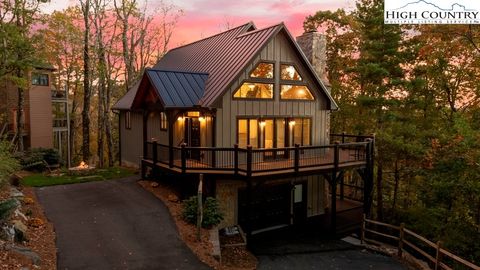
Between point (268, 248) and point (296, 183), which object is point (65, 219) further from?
point (296, 183)

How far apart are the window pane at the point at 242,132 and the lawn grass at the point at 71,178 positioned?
735 cm

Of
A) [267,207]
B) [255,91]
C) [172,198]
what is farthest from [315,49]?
[172,198]

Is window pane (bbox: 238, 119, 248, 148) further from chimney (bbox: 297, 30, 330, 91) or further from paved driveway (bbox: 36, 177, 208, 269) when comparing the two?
chimney (bbox: 297, 30, 330, 91)

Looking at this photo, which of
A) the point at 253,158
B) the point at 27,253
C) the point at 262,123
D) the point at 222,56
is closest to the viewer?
the point at 27,253

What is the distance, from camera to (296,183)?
56.3 ft

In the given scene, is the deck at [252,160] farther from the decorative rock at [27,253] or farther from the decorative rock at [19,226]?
the decorative rock at [27,253]

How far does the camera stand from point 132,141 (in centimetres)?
2111

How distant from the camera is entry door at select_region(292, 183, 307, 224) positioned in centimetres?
1744

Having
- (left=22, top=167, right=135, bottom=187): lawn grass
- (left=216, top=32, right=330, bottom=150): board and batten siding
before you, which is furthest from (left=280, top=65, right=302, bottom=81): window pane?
(left=22, top=167, right=135, bottom=187): lawn grass

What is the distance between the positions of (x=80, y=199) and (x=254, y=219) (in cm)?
758

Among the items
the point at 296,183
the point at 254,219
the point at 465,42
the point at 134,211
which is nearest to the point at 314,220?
the point at 296,183

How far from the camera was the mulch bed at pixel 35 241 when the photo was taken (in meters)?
8.06

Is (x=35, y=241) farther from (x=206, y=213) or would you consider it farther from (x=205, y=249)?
(x=206, y=213)

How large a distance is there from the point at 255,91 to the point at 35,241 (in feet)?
32.3
